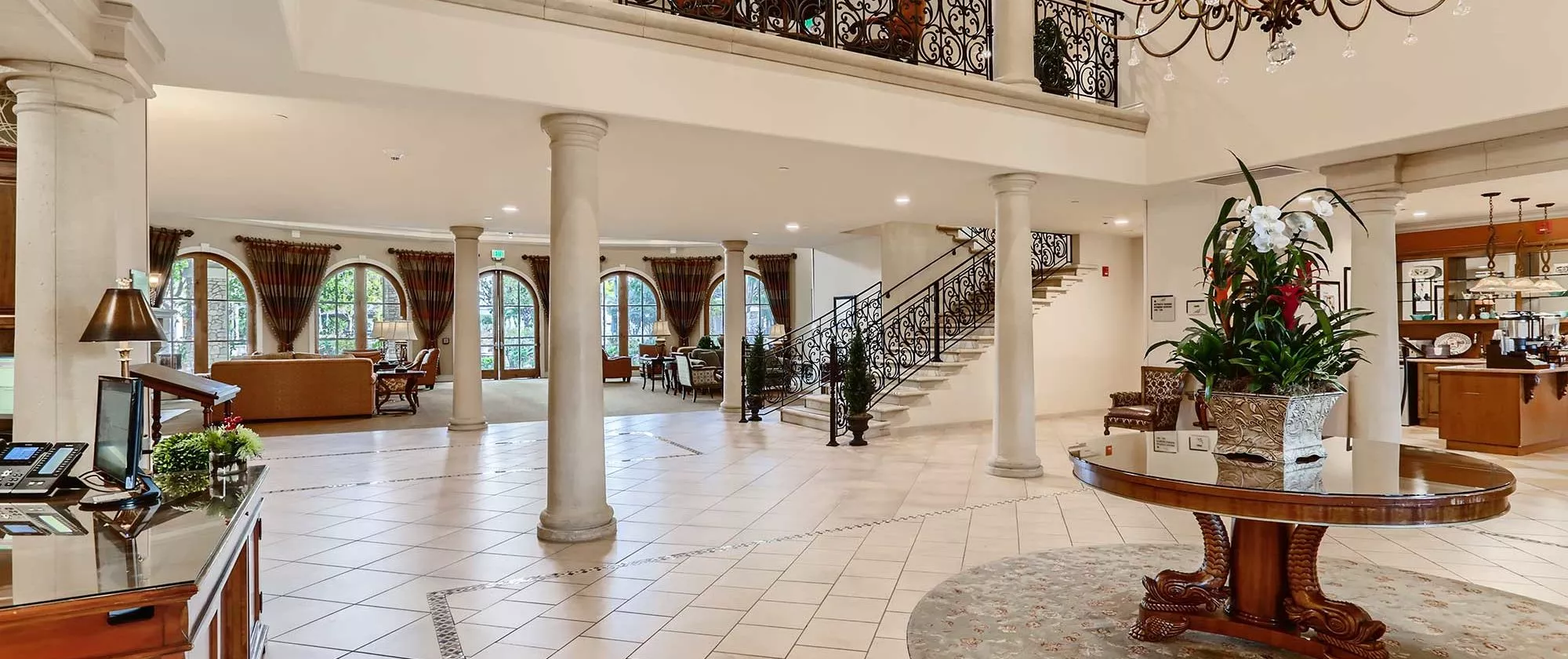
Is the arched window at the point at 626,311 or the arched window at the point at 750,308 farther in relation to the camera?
the arched window at the point at 750,308

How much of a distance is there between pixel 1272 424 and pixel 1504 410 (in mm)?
6995

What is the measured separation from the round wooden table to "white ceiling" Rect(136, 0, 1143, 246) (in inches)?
135

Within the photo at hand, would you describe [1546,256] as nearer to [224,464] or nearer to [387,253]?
[224,464]

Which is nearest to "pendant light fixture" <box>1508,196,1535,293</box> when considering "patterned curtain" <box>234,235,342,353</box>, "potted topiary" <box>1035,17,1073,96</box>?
"potted topiary" <box>1035,17,1073,96</box>

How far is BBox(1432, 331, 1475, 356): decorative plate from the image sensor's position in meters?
10.3

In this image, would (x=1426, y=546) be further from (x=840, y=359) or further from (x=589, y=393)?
(x=840, y=359)

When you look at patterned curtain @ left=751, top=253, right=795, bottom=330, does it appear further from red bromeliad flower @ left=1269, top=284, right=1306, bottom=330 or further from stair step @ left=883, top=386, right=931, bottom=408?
red bromeliad flower @ left=1269, top=284, right=1306, bottom=330

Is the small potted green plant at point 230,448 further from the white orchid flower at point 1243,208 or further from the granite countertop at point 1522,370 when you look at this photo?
the granite countertop at point 1522,370

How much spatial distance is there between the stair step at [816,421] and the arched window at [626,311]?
837cm

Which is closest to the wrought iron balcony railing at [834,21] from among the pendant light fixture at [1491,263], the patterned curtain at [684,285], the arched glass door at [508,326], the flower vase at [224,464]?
the flower vase at [224,464]

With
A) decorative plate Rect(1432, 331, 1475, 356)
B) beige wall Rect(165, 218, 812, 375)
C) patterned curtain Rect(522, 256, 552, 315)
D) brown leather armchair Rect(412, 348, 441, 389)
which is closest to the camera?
decorative plate Rect(1432, 331, 1475, 356)


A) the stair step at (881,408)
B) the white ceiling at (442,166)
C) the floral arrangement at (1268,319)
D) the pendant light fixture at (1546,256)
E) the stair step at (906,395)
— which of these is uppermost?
the white ceiling at (442,166)

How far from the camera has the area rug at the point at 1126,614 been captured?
3096 millimetres

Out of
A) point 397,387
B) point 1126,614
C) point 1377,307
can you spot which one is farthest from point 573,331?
point 397,387
